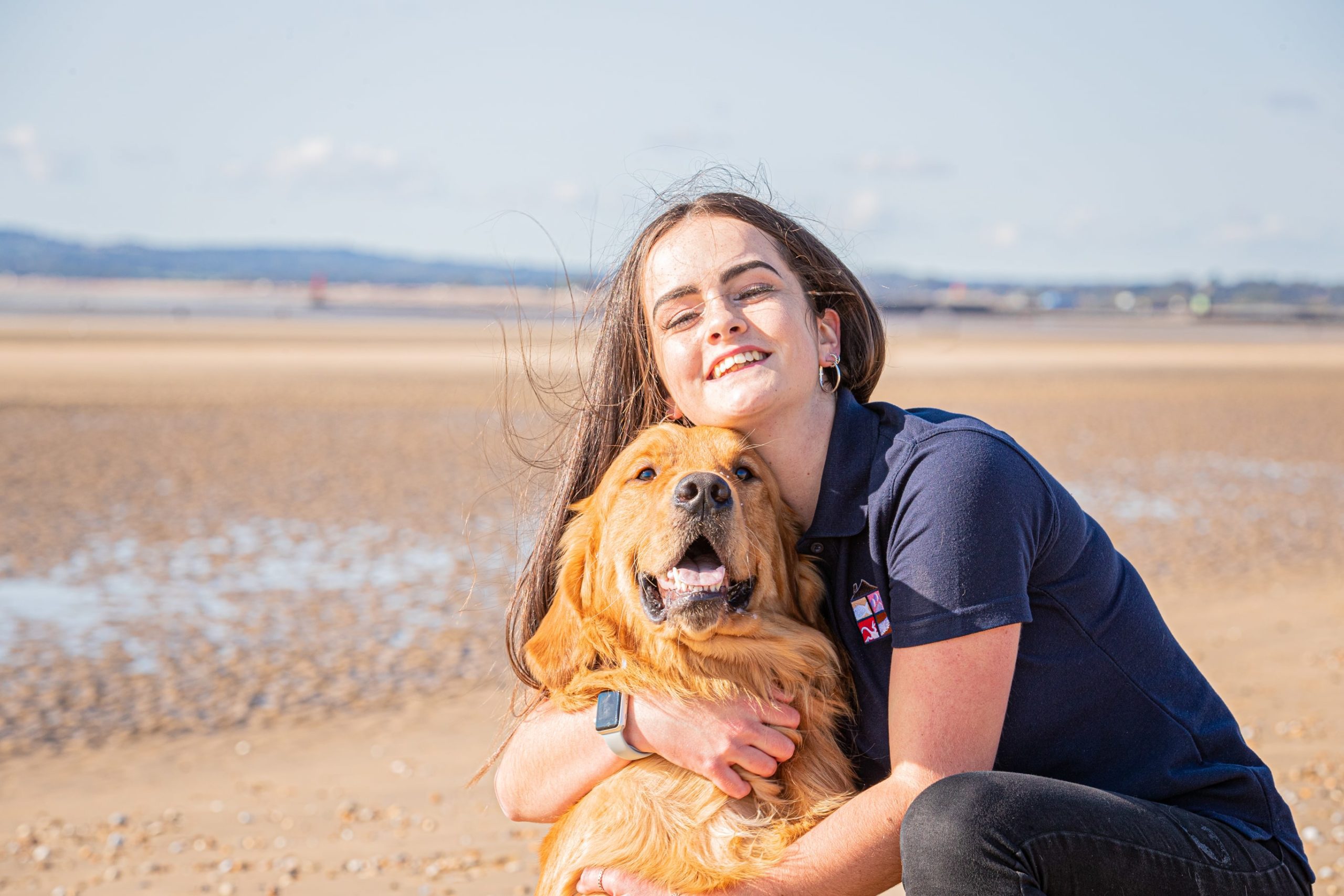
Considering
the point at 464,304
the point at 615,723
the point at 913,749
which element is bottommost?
the point at 464,304

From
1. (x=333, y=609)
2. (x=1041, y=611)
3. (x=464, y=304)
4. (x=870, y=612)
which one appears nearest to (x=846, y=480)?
(x=870, y=612)

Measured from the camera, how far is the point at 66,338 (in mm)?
32500

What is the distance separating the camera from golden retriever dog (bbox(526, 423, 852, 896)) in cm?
283

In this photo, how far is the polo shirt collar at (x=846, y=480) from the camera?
274cm

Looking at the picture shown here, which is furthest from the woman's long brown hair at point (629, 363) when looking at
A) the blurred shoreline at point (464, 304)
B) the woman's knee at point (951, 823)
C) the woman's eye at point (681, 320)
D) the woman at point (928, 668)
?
the blurred shoreline at point (464, 304)

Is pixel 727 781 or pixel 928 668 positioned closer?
pixel 928 668

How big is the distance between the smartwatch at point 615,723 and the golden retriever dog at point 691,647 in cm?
6

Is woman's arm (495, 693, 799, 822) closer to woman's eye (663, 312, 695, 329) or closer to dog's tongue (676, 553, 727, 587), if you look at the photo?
dog's tongue (676, 553, 727, 587)

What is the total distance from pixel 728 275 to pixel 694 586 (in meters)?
0.82

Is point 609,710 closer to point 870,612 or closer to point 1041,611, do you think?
point 870,612

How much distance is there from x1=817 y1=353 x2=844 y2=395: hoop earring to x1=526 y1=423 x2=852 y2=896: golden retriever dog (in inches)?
10.7

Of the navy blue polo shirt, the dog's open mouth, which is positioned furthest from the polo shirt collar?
the dog's open mouth

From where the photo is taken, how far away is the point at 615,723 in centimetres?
289

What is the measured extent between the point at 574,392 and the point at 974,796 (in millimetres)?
1987
